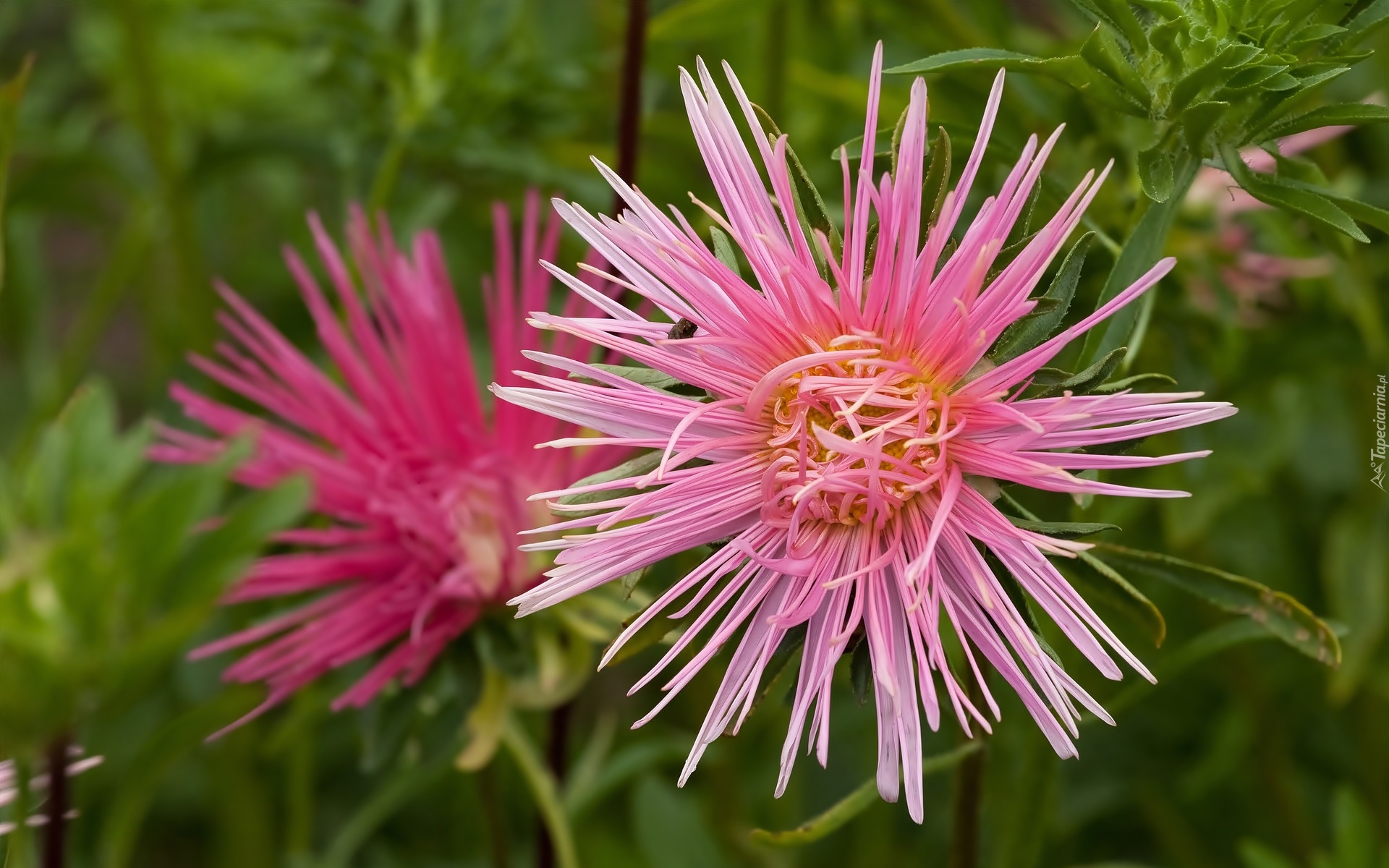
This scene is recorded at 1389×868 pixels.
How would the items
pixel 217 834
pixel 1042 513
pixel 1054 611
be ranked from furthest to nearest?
pixel 217 834, pixel 1042 513, pixel 1054 611

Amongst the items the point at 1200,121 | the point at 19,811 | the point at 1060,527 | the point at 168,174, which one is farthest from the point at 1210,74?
the point at 168,174

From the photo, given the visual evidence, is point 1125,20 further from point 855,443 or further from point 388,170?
point 388,170

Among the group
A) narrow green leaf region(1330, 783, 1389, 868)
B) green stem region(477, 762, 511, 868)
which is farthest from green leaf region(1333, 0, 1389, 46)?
green stem region(477, 762, 511, 868)

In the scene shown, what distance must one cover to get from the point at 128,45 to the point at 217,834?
52 cm

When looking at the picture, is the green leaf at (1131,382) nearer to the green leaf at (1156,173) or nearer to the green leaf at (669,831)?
the green leaf at (1156,173)

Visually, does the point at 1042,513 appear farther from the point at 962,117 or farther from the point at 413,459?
the point at 413,459

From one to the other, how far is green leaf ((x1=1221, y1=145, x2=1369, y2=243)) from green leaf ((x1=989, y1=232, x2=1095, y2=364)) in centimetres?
6

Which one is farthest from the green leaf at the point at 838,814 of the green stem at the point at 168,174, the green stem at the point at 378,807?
the green stem at the point at 168,174

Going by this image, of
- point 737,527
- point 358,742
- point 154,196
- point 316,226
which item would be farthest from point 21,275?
point 737,527

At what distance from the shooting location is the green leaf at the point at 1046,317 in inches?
13.4

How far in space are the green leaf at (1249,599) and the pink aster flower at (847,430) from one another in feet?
0.18

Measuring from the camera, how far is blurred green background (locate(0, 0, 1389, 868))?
62 centimetres

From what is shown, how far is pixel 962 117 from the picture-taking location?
1.83ft

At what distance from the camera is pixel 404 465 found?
51 cm
